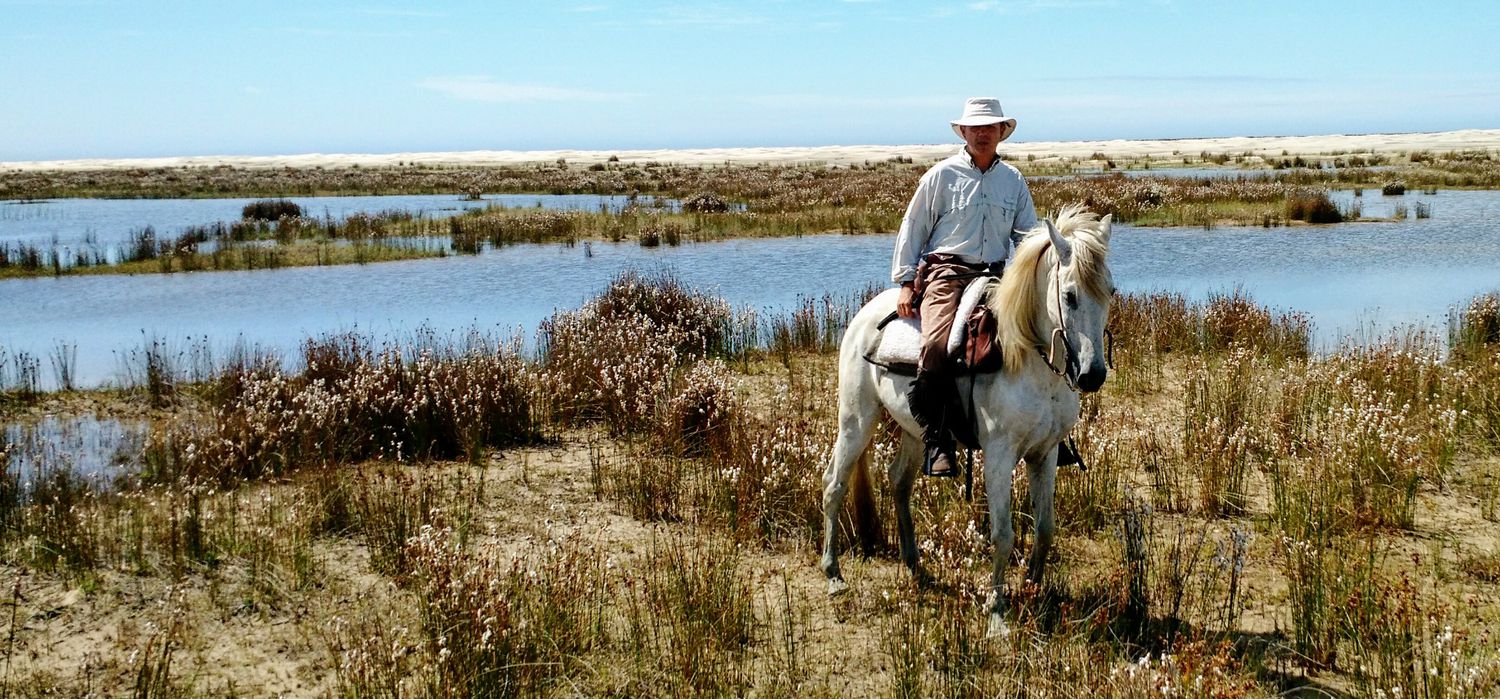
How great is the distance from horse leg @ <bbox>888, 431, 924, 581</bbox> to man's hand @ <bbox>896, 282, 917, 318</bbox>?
87 cm

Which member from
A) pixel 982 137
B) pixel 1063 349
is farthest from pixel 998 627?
pixel 982 137

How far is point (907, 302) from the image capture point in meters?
5.27

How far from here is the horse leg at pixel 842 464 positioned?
18.4ft

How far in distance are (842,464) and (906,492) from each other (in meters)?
0.51

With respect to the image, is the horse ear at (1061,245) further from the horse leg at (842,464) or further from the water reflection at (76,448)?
the water reflection at (76,448)

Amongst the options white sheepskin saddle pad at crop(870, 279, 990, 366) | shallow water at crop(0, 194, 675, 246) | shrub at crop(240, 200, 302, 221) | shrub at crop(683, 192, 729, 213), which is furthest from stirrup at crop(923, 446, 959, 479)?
shrub at crop(240, 200, 302, 221)

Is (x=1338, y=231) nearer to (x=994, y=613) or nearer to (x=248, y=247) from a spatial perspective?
(x=994, y=613)

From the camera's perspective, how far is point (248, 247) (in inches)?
948

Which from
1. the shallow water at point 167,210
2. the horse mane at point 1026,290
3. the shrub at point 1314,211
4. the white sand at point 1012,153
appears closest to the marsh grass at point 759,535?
the horse mane at point 1026,290

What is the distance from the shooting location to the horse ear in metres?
4.15

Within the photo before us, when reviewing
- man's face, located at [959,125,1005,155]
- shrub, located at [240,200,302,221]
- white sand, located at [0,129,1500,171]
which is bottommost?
man's face, located at [959,125,1005,155]

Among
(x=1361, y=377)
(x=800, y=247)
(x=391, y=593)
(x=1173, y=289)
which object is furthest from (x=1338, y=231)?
(x=391, y=593)

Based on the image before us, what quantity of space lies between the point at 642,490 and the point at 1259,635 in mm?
3933

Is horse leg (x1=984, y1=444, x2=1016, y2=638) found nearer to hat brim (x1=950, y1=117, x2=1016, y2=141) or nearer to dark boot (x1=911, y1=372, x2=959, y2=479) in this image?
dark boot (x1=911, y1=372, x2=959, y2=479)
